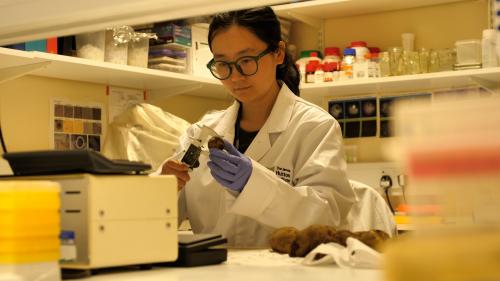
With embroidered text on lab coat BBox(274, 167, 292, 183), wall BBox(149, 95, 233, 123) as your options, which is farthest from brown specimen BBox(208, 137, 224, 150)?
wall BBox(149, 95, 233, 123)

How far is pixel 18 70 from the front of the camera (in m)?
2.71

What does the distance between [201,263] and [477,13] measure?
2822 mm

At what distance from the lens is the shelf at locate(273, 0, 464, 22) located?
368 cm

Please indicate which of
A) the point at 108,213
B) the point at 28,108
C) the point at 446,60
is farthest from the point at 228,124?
the point at 446,60

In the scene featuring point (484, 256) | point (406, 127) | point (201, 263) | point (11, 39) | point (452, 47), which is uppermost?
point (452, 47)

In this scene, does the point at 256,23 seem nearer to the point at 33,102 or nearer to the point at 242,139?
the point at 242,139

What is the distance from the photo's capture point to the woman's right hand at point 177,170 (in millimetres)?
1986

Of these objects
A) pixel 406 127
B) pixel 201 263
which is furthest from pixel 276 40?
pixel 406 127

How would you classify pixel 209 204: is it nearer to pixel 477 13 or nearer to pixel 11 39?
pixel 11 39

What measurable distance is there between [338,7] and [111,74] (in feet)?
4.43

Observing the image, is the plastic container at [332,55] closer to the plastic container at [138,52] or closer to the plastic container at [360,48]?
the plastic container at [360,48]

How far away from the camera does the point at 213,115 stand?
8.25ft

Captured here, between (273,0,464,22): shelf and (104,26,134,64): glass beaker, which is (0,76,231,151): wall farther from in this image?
(273,0,464,22): shelf

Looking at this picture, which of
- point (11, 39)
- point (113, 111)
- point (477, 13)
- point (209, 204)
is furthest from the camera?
point (477, 13)
